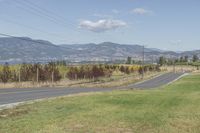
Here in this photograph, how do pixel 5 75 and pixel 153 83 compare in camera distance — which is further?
pixel 153 83

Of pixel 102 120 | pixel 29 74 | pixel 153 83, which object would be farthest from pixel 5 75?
pixel 102 120

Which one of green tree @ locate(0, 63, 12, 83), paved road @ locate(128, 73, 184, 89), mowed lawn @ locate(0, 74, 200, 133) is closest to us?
mowed lawn @ locate(0, 74, 200, 133)

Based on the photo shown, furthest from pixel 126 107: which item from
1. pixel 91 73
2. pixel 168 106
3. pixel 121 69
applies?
pixel 121 69

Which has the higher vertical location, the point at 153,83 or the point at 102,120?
the point at 102,120

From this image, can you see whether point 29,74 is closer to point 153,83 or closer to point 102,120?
point 153,83

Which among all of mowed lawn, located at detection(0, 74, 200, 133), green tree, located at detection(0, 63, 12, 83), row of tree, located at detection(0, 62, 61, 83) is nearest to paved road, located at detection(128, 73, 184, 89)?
row of tree, located at detection(0, 62, 61, 83)

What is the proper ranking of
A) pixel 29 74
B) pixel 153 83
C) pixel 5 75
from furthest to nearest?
pixel 153 83
pixel 29 74
pixel 5 75

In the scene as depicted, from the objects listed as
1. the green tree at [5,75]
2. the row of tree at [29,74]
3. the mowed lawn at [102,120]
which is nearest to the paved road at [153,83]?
the row of tree at [29,74]

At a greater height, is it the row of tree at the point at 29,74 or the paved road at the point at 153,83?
the row of tree at the point at 29,74

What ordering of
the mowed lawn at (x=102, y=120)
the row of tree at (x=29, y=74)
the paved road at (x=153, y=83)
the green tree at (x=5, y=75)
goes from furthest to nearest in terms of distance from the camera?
the row of tree at (x=29, y=74) < the paved road at (x=153, y=83) < the green tree at (x=5, y=75) < the mowed lawn at (x=102, y=120)

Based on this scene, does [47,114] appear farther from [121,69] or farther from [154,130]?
[121,69]

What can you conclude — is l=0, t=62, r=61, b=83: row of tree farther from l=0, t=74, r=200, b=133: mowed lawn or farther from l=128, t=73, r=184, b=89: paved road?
l=0, t=74, r=200, b=133: mowed lawn

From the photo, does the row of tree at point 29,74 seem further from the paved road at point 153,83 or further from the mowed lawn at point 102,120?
the mowed lawn at point 102,120

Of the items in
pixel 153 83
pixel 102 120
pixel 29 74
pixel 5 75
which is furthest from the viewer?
pixel 153 83
